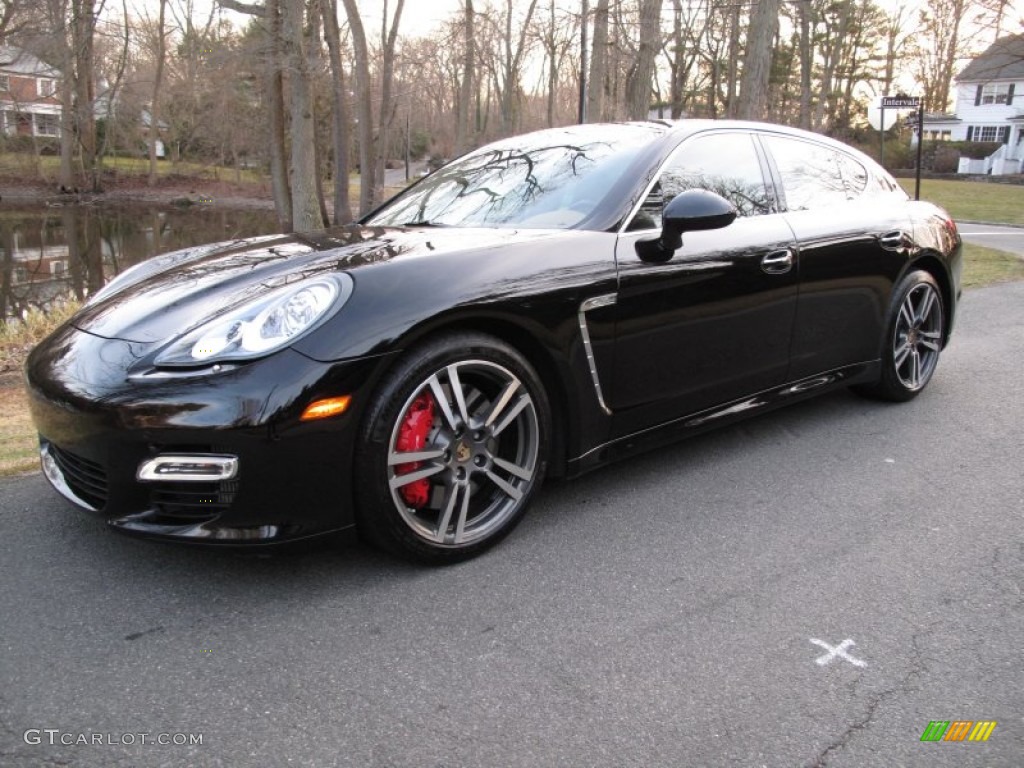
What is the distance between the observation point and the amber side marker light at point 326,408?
7.66 ft

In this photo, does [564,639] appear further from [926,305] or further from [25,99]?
[25,99]

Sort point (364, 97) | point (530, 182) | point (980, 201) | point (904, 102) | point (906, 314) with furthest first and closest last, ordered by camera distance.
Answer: point (980, 201), point (364, 97), point (904, 102), point (906, 314), point (530, 182)

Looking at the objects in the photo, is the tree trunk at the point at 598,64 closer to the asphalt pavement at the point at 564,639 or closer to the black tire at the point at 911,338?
the black tire at the point at 911,338

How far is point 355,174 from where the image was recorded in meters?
62.1

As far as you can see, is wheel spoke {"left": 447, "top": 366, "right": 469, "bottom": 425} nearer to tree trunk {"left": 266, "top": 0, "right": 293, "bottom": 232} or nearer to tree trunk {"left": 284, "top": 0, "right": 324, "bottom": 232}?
tree trunk {"left": 284, "top": 0, "right": 324, "bottom": 232}

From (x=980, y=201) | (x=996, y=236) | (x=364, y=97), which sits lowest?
(x=996, y=236)

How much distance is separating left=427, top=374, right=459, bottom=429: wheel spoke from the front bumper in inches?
8.3

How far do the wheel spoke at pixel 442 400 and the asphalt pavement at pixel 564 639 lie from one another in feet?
1.72

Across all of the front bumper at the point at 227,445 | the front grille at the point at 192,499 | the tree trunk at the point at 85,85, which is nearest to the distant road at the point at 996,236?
the front bumper at the point at 227,445

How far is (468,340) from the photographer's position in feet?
8.82

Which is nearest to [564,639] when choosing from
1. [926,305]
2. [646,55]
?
[926,305]

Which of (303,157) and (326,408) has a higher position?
(303,157)

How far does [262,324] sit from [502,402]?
0.85 metres

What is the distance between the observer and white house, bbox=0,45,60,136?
27983 millimetres
